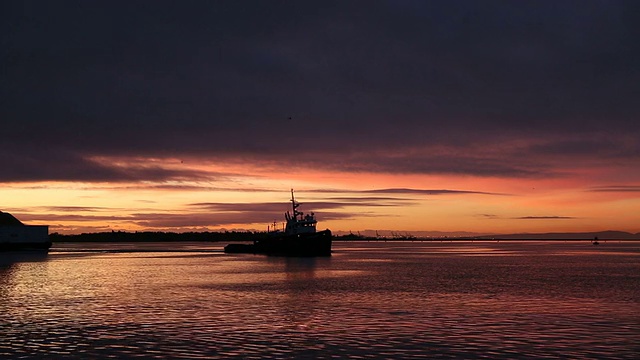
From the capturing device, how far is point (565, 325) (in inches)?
1400

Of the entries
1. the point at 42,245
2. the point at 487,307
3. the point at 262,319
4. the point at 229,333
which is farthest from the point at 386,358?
the point at 42,245

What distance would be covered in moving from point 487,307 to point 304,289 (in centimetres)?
2076

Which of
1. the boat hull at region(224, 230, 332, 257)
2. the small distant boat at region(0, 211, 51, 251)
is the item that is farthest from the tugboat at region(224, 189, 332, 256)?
the small distant boat at region(0, 211, 51, 251)

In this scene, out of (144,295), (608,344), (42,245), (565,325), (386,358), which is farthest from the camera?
(42,245)

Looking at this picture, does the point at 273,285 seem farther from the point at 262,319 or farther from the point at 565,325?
the point at 565,325

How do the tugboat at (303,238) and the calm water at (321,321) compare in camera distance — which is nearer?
the calm water at (321,321)

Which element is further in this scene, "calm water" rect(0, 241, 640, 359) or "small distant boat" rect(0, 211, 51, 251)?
"small distant boat" rect(0, 211, 51, 251)

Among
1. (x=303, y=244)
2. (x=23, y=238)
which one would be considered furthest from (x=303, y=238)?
(x=23, y=238)

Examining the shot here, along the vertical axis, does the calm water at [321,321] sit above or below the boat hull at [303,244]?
below

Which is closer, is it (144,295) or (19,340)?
(19,340)

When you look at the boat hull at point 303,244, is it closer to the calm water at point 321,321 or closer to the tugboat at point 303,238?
the tugboat at point 303,238

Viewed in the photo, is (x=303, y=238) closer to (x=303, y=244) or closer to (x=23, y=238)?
(x=303, y=244)

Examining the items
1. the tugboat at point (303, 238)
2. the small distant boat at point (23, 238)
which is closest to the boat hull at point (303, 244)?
the tugboat at point (303, 238)

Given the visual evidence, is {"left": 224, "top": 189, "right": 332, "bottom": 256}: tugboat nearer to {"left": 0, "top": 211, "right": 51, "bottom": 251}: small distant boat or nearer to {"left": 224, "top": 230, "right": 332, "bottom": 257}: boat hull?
{"left": 224, "top": 230, "right": 332, "bottom": 257}: boat hull
